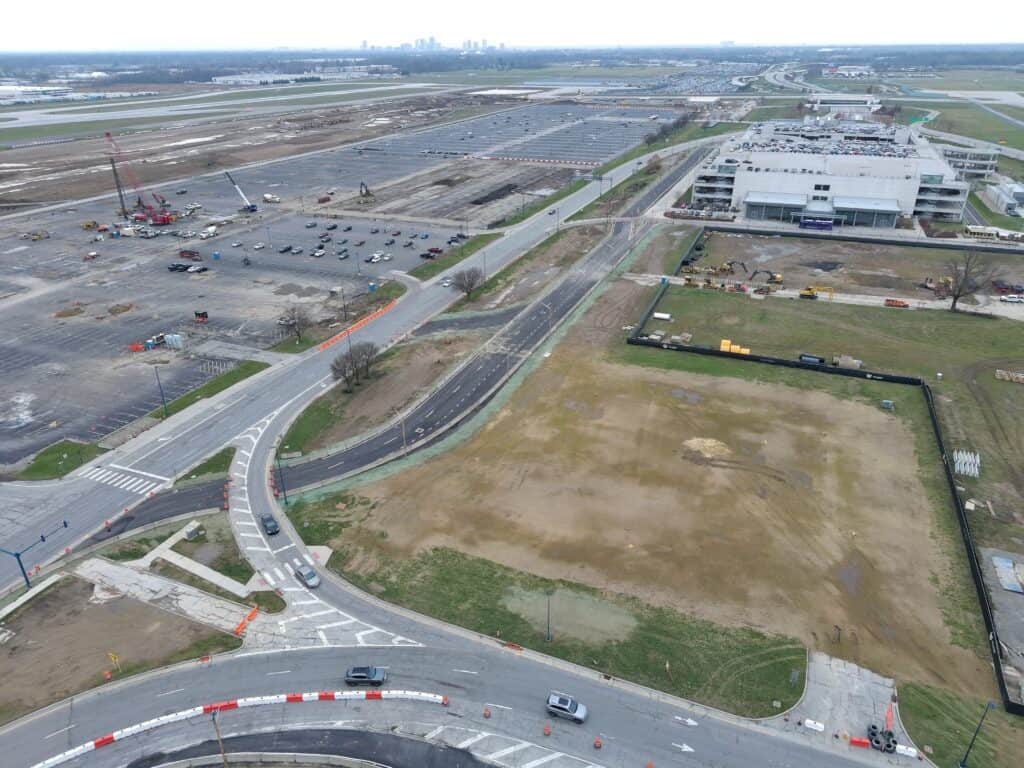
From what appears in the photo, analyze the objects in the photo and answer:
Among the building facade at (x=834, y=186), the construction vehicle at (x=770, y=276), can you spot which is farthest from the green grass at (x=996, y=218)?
the construction vehicle at (x=770, y=276)

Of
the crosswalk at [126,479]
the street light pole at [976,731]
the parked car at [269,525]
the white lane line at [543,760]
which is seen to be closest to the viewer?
the street light pole at [976,731]

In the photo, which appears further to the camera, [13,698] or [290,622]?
[290,622]

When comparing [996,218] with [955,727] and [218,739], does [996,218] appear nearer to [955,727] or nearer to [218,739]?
[955,727]

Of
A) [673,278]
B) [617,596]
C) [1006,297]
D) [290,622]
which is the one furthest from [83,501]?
[1006,297]

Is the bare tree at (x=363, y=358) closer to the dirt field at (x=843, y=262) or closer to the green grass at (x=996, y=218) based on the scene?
the dirt field at (x=843, y=262)

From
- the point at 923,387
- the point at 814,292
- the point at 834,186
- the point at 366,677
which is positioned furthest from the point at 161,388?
the point at 834,186

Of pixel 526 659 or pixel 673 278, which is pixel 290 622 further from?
pixel 673 278
